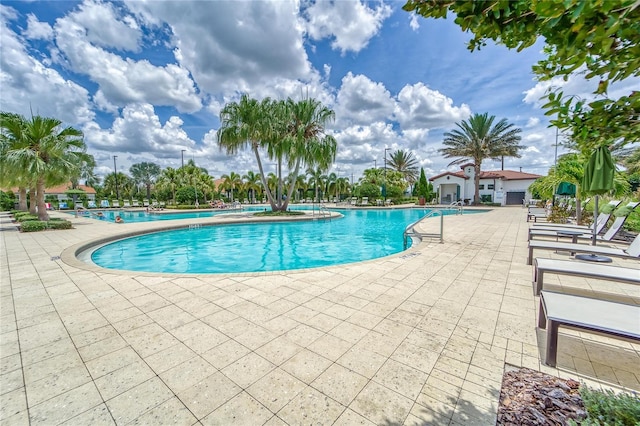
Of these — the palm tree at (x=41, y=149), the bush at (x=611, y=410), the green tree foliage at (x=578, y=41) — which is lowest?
the bush at (x=611, y=410)

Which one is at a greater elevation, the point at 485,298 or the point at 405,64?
the point at 405,64

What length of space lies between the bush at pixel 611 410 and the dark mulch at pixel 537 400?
135mm

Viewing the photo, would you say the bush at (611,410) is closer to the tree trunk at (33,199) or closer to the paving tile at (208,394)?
the paving tile at (208,394)

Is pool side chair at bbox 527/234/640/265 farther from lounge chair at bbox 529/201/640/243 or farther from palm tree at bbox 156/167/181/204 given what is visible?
palm tree at bbox 156/167/181/204

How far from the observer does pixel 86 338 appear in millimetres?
2803

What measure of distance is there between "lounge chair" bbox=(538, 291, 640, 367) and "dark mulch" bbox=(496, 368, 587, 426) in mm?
335

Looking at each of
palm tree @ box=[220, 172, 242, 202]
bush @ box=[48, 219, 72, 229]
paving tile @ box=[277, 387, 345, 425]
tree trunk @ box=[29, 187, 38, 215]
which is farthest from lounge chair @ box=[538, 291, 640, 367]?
palm tree @ box=[220, 172, 242, 202]

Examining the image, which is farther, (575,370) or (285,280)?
(285,280)

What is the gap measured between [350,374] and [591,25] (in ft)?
8.76

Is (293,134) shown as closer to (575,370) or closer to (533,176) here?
(575,370)

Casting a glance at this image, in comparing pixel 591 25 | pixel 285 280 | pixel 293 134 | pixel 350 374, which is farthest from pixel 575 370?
pixel 293 134

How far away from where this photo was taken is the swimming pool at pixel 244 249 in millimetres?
8070

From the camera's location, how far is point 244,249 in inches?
397

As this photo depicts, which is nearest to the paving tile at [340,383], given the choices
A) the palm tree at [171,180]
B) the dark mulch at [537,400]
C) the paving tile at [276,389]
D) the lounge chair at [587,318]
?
the paving tile at [276,389]
